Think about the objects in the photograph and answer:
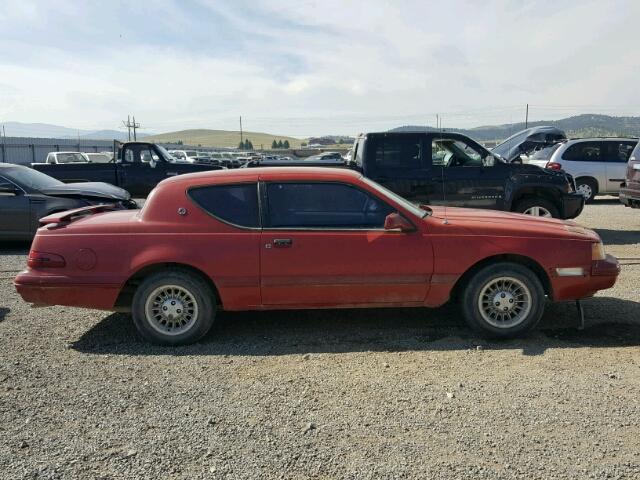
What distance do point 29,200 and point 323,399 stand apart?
24.2 ft

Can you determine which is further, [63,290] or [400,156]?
[400,156]

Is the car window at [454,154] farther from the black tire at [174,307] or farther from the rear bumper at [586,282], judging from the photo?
the black tire at [174,307]

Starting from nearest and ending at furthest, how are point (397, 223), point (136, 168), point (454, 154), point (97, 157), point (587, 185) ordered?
point (397, 223) → point (454, 154) → point (136, 168) → point (587, 185) → point (97, 157)

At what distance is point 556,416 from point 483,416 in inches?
17.7

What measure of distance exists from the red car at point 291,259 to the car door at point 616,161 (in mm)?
11692

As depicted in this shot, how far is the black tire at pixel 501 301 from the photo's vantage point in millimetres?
4828

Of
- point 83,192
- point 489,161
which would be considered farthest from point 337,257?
point 83,192

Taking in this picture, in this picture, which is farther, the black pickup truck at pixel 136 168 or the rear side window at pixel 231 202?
the black pickup truck at pixel 136 168

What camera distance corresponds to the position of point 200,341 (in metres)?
4.92

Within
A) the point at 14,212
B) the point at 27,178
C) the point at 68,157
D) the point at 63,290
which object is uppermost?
the point at 68,157

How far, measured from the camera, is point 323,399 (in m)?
3.77

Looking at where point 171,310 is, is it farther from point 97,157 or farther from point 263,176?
point 97,157

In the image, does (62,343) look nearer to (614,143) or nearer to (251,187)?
(251,187)

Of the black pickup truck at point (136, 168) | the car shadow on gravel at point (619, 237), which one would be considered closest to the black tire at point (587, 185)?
the car shadow on gravel at point (619, 237)
